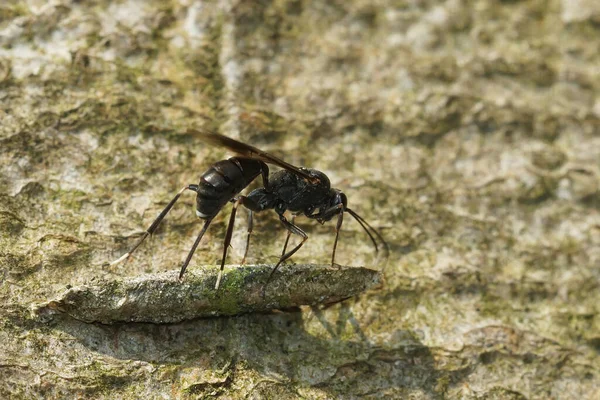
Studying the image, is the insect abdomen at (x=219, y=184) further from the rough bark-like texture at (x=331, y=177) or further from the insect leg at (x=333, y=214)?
the insect leg at (x=333, y=214)

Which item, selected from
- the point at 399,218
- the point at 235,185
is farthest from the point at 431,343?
the point at 235,185

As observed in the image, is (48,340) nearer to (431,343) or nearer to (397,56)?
(431,343)

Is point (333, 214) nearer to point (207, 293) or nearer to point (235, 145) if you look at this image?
point (235, 145)

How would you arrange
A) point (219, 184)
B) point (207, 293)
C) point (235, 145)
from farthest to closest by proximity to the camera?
point (219, 184) < point (235, 145) < point (207, 293)

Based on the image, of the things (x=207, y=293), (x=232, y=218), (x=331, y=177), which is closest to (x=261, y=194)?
(x=232, y=218)

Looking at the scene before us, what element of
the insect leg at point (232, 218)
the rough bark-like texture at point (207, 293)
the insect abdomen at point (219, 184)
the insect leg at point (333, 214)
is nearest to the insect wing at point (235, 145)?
the insect abdomen at point (219, 184)

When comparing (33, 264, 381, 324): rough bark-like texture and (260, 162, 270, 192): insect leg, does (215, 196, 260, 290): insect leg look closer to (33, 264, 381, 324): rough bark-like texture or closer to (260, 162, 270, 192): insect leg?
(33, 264, 381, 324): rough bark-like texture

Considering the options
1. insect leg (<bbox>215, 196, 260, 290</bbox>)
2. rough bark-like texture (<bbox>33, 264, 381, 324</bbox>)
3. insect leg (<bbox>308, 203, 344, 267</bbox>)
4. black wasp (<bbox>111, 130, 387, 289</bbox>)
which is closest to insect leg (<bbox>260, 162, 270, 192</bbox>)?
black wasp (<bbox>111, 130, 387, 289</bbox>)
